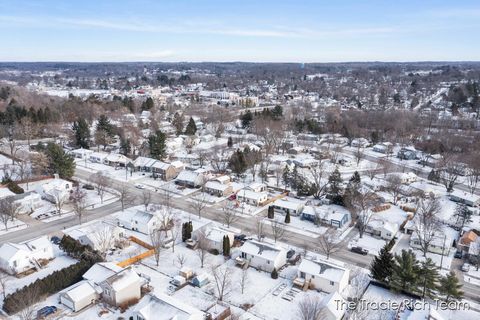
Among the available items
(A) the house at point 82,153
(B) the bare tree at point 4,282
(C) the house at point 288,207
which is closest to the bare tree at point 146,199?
(C) the house at point 288,207

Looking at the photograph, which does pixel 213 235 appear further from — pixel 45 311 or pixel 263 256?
pixel 45 311

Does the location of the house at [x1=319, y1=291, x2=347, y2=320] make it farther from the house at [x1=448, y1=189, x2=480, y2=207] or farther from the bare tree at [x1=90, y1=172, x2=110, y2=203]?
the house at [x1=448, y1=189, x2=480, y2=207]

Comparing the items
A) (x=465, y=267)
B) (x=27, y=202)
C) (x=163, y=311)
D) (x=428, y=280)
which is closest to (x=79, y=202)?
(x=27, y=202)

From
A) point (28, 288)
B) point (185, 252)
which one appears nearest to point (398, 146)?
point (185, 252)

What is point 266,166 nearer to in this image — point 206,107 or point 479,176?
point 479,176

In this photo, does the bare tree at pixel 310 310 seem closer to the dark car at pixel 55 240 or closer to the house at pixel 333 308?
the house at pixel 333 308
